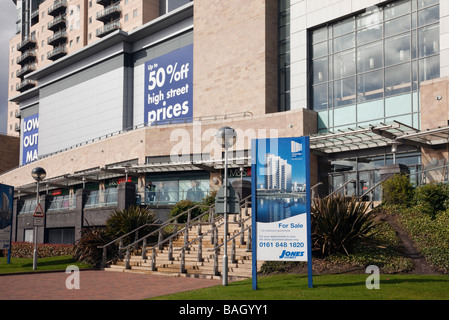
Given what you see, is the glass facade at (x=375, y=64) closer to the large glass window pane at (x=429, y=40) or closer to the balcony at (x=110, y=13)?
the large glass window pane at (x=429, y=40)

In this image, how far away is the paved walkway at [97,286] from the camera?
542 inches

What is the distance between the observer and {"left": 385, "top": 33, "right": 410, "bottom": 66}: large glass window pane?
32719mm

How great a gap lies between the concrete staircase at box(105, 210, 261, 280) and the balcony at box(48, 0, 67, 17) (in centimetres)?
7178

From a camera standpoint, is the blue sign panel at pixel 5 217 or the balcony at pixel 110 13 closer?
the blue sign panel at pixel 5 217

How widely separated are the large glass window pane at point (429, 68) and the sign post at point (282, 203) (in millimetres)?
20602

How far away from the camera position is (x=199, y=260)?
1906 centimetres

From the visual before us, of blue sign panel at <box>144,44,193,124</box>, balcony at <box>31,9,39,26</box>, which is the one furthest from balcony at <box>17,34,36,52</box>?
blue sign panel at <box>144,44,193,124</box>

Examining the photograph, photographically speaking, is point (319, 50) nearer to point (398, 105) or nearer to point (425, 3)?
point (398, 105)

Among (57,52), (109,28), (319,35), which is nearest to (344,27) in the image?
(319,35)

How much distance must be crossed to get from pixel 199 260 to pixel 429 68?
20.0 metres

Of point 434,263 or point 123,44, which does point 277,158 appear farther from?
point 123,44

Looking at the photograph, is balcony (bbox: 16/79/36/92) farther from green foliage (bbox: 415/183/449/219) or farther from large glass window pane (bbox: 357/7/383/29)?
green foliage (bbox: 415/183/449/219)

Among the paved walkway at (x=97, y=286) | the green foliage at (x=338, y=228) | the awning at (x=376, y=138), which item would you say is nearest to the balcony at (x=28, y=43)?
the awning at (x=376, y=138)
